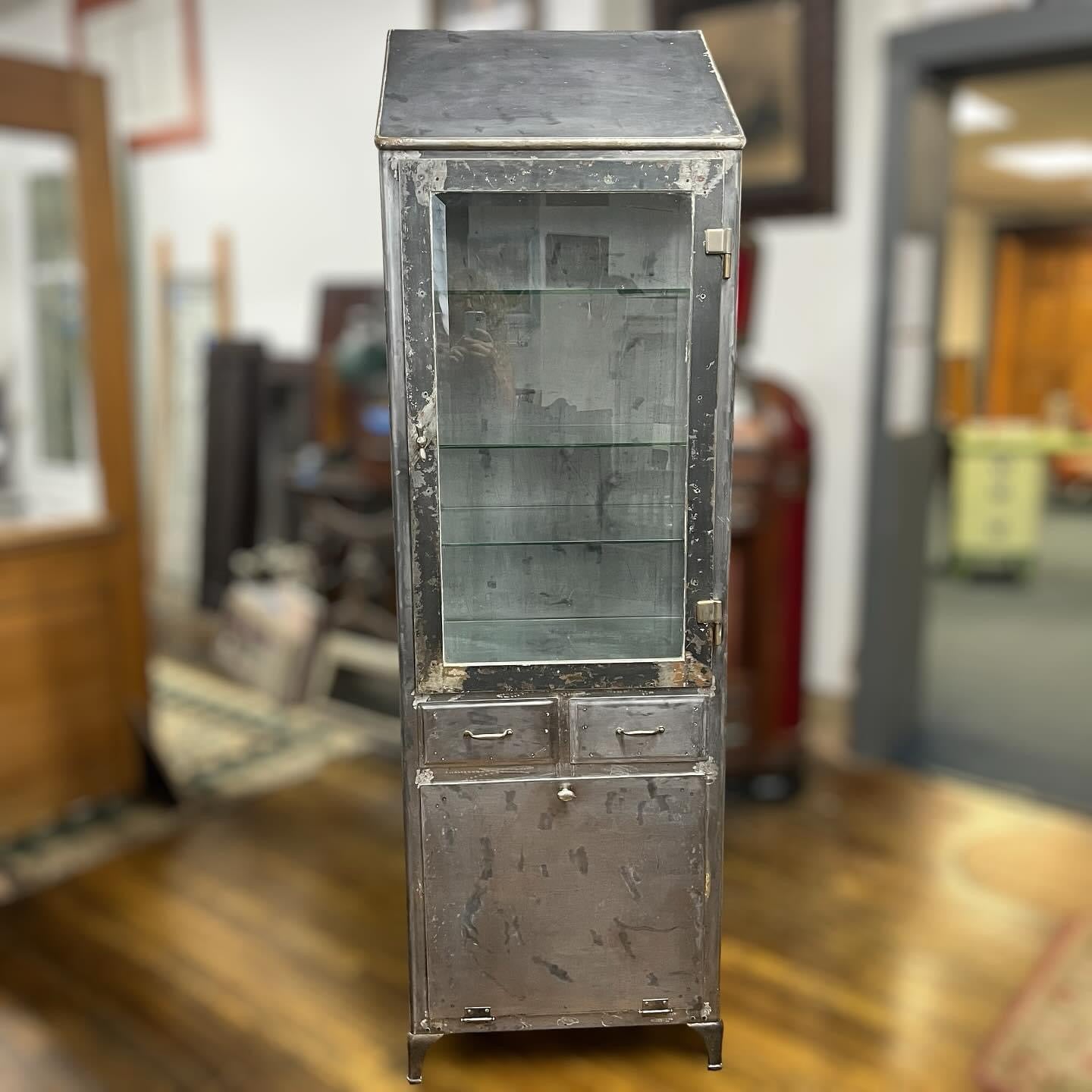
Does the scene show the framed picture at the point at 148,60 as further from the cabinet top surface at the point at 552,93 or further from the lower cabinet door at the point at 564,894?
the lower cabinet door at the point at 564,894

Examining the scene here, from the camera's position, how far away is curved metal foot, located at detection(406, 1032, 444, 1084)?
6.90 feet

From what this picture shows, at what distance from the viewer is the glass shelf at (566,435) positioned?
6.23 ft

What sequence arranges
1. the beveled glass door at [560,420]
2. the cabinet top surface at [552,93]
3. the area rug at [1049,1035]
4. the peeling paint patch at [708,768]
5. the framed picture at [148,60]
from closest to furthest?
1. the cabinet top surface at [552,93]
2. the beveled glass door at [560,420]
3. the peeling paint patch at [708,768]
4. the area rug at [1049,1035]
5. the framed picture at [148,60]

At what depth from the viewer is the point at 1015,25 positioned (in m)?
3.14

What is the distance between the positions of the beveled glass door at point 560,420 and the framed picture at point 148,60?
13.5ft

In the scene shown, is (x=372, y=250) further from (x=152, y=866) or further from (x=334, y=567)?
(x=152, y=866)

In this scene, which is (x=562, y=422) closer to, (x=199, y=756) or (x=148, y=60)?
(x=199, y=756)

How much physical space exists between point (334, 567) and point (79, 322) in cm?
140

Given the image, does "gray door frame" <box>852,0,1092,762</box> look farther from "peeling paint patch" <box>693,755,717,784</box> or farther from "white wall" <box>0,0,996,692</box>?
"peeling paint patch" <box>693,755,717,784</box>

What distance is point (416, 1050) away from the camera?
211 cm

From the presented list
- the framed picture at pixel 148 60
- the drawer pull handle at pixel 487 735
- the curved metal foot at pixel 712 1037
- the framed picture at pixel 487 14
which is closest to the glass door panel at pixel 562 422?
the drawer pull handle at pixel 487 735

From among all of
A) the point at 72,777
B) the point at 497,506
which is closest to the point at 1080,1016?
the point at 497,506

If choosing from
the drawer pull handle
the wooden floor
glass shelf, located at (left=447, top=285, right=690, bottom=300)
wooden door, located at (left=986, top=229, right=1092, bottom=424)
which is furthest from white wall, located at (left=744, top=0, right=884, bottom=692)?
wooden door, located at (left=986, top=229, right=1092, bottom=424)

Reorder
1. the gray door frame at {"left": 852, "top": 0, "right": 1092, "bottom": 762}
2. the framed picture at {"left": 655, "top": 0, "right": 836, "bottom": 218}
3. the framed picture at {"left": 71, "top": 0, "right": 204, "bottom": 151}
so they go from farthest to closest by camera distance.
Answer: the framed picture at {"left": 71, "top": 0, "right": 204, "bottom": 151} < the framed picture at {"left": 655, "top": 0, "right": 836, "bottom": 218} < the gray door frame at {"left": 852, "top": 0, "right": 1092, "bottom": 762}
